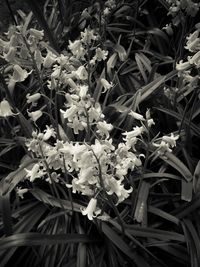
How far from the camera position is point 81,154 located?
1754mm

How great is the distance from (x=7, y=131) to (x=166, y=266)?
160cm

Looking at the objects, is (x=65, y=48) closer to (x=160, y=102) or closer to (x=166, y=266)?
(x=160, y=102)

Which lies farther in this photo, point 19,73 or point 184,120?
point 184,120

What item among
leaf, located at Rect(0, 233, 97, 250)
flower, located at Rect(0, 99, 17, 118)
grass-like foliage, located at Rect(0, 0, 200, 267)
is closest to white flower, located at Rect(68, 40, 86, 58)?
grass-like foliage, located at Rect(0, 0, 200, 267)

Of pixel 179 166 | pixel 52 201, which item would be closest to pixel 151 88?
pixel 179 166

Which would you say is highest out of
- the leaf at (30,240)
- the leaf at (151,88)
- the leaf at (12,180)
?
the leaf at (12,180)

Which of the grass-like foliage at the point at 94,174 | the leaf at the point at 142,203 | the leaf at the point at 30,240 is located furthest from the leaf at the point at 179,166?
the leaf at the point at 30,240

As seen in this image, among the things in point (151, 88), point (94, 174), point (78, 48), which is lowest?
point (151, 88)

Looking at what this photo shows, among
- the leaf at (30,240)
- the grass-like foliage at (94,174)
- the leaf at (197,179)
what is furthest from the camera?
the leaf at (197,179)

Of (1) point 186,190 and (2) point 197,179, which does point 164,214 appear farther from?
(2) point 197,179

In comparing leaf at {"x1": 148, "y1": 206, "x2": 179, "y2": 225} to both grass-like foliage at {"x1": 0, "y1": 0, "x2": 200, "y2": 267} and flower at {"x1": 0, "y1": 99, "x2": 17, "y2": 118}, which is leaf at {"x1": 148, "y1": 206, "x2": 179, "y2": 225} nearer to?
grass-like foliage at {"x1": 0, "y1": 0, "x2": 200, "y2": 267}

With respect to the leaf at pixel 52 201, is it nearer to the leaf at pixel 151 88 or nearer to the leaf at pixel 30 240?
the leaf at pixel 30 240

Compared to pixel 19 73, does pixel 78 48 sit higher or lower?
lower

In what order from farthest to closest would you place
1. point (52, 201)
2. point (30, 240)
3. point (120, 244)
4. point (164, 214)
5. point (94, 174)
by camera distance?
point (52, 201)
point (164, 214)
point (120, 244)
point (30, 240)
point (94, 174)
